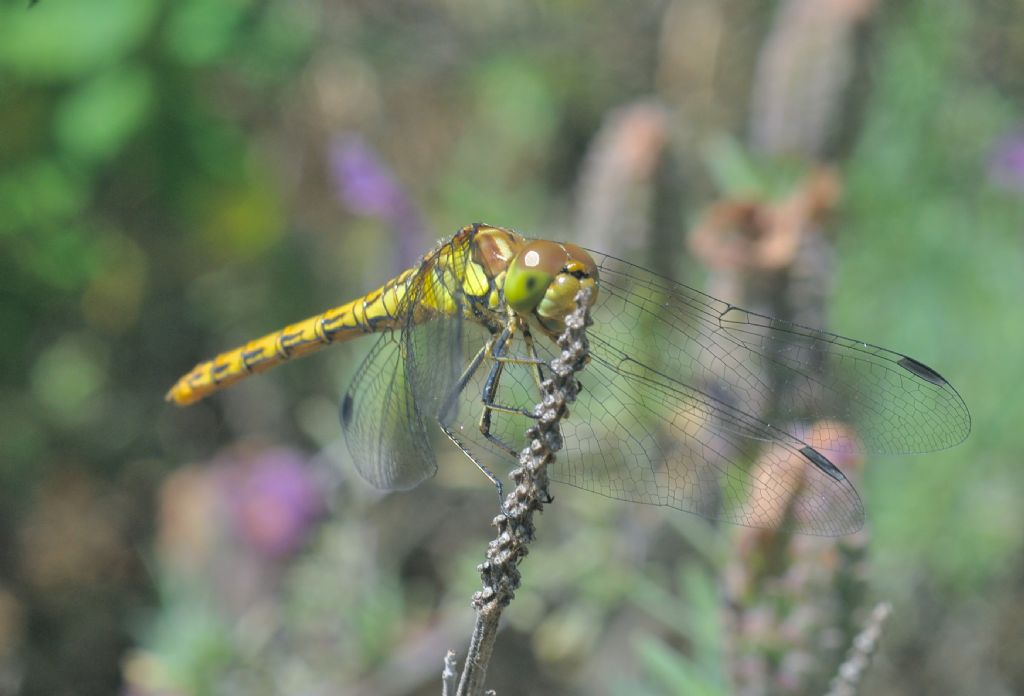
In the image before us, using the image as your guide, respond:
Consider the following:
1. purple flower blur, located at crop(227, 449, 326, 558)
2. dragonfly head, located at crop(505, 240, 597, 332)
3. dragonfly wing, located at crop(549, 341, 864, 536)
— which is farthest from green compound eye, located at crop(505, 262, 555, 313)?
purple flower blur, located at crop(227, 449, 326, 558)

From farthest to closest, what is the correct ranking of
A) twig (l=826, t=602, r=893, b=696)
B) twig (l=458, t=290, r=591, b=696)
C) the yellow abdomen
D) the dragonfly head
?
1. the yellow abdomen
2. the dragonfly head
3. twig (l=826, t=602, r=893, b=696)
4. twig (l=458, t=290, r=591, b=696)

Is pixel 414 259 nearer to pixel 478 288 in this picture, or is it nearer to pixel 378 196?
pixel 378 196

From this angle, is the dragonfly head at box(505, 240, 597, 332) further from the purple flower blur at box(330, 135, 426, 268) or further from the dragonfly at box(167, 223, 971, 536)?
the purple flower blur at box(330, 135, 426, 268)

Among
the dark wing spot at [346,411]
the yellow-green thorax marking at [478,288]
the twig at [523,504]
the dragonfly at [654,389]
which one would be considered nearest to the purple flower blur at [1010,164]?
the dragonfly at [654,389]

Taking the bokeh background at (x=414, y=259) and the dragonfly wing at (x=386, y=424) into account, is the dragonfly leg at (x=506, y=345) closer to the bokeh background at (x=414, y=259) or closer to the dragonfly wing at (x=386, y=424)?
the dragonfly wing at (x=386, y=424)

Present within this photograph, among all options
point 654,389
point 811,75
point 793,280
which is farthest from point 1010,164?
point 654,389

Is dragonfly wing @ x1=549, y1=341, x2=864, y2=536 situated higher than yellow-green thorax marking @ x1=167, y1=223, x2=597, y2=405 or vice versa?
yellow-green thorax marking @ x1=167, y1=223, x2=597, y2=405

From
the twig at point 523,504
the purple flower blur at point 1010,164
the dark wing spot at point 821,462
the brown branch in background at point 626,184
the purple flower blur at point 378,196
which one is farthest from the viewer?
the purple flower blur at point 1010,164
